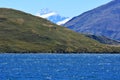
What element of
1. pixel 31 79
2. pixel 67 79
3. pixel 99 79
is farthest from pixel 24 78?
pixel 99 79

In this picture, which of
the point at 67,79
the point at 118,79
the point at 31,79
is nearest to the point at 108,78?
the point at 118,79

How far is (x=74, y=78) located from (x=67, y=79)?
134 inches

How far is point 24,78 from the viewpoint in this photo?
113m

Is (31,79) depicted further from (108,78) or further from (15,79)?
(108,78)

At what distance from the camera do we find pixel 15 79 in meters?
109

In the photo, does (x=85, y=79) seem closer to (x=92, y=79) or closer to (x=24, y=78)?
(x=92, y=79)

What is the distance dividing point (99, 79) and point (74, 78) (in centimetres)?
714

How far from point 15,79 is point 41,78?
317 inches

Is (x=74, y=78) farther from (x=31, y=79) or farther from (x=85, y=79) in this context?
(x=31, y=79)

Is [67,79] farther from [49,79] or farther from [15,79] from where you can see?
[15,79]

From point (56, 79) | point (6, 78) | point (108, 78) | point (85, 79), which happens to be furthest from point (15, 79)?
point (108, 78)

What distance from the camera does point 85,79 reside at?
11038 cm

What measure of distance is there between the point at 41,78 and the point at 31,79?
13.7ft

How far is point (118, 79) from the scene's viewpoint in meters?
110
